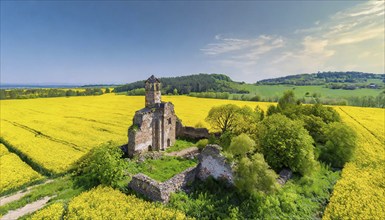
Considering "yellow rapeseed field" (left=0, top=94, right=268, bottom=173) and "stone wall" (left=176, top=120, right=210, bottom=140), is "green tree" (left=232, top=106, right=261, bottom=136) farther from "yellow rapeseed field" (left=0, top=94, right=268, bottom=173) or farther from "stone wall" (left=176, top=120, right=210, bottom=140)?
"yellow rapeseed field" (left=0, top=94, right=268, bottom=173)

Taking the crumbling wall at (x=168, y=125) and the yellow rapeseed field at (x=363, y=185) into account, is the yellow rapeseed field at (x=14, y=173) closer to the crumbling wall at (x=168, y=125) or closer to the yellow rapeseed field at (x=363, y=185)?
the crumbling wall at (x=168, y=125)

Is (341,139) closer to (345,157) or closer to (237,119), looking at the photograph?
(345,157)

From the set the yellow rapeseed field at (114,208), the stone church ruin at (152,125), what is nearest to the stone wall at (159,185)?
the yellow rapeseed field at (114,208)

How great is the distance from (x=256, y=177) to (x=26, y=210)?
19231 millimetres

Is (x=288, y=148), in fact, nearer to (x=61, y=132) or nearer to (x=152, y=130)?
(x=152, y=130)

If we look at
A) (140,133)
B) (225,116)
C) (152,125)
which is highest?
(225,116)

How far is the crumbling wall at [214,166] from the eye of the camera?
65.3 feet

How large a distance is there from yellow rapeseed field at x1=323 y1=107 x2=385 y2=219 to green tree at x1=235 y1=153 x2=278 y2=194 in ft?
18.4

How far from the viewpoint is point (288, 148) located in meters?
23.5

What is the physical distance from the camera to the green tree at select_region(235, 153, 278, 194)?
18.2 metres

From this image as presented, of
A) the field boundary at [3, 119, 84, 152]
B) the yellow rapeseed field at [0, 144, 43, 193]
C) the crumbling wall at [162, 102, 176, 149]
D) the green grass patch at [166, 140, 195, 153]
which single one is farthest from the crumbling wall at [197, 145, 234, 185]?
the field boundary at [3, 119, 84, 152]

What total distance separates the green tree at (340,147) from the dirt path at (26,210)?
32.4 m

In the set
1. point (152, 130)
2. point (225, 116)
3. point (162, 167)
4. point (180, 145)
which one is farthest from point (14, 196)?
point (225, 116)

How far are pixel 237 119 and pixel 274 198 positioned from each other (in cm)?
1678
